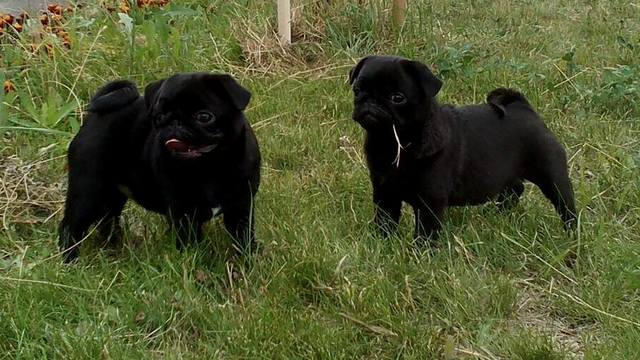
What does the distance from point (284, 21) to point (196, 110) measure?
3.11 metres

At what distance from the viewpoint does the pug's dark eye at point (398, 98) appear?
11.5 feet

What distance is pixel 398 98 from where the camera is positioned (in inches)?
139

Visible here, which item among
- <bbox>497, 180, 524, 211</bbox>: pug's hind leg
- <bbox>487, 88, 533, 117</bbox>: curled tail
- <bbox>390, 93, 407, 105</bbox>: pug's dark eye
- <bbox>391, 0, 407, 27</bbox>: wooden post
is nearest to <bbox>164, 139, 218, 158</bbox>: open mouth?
<bbox>390, 93, 407, 105</bbox>: pug's dark eye

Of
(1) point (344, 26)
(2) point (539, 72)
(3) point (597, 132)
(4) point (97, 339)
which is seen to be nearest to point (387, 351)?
(4) point (97, 339)

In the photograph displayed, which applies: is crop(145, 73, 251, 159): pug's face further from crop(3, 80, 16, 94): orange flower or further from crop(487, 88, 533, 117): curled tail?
crop(3, 80, 16, 94): orange flower

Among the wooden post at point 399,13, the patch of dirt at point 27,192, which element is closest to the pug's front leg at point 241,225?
the patch of dirt at point 27,192

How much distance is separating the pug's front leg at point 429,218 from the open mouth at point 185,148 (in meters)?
0.88

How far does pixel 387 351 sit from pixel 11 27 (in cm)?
336

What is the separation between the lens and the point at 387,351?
3027mm

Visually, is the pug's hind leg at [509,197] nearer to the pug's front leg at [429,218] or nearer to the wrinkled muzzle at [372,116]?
the pug's front leg at [429,218]

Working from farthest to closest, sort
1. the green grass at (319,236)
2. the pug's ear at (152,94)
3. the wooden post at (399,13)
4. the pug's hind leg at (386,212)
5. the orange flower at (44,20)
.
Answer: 1. the wooden post at (399,13)
2. the orange flower at (44,20)
3. the pug's hind leg at (386,212)
4. the pug's ear at (152,94)
5. the green grass at (319,236)

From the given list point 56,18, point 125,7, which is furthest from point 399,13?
point 56,18

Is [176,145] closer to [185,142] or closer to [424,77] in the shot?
[185,142]

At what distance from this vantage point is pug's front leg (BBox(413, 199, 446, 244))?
12.1 ft
